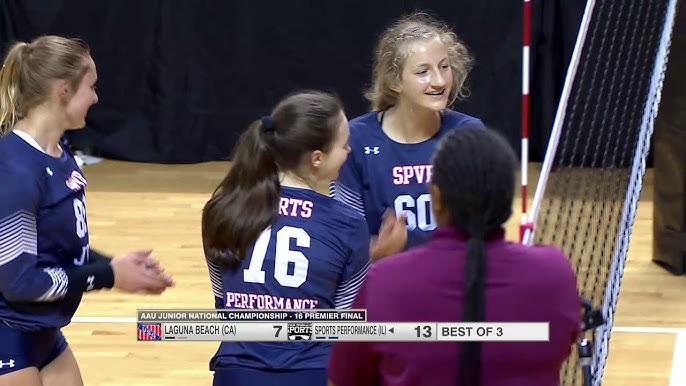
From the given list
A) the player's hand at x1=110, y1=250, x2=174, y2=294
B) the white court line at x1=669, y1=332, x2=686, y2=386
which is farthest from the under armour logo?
the white court line at x1=669, y1=332, x2=686, y2=386

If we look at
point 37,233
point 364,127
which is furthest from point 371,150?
point 37,233

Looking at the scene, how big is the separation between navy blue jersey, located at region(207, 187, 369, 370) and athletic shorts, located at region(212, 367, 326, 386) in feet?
0.04

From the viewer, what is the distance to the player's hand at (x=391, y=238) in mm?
3133

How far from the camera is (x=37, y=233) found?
291cm

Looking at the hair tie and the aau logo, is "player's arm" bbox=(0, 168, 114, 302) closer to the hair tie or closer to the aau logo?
the hair tie

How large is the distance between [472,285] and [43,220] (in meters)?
1.43

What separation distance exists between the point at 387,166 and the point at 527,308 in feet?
5.31

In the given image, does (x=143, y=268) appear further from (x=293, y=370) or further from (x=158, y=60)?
(x=158, y=60)

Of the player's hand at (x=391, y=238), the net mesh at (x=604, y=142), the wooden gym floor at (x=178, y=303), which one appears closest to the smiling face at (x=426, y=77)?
the player's hand at (x=391, y=238)

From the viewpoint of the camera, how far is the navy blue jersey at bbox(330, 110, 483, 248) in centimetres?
345

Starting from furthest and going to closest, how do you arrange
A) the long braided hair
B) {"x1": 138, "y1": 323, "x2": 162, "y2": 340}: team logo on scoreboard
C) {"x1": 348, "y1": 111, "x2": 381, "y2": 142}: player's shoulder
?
1. {"x1": 348, "y1": 111, "x2": 381, "y2": 142}: player's shoulder
2. {"x1": 138, "y1": 323, "x2": 162, "y2": 340}: team logo on scoreboard
3. the long braided hair

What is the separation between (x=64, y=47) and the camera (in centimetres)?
305

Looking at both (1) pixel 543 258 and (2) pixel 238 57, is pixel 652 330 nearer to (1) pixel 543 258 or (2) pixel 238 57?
(1) pixel 543 258

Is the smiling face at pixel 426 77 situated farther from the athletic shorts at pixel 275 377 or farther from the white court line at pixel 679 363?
the white court line at pixel 679 363
